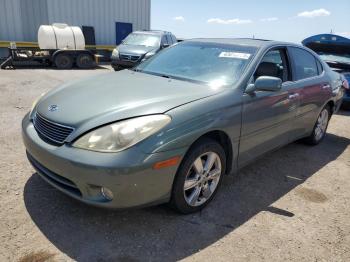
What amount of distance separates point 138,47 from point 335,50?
7155 millimetres

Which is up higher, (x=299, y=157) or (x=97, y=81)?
(x=97, y=81)

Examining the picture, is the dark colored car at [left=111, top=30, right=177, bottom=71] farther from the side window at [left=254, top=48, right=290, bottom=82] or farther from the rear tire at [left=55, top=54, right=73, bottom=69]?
the side window at [left=254, top=48, right=290, bottom=82]

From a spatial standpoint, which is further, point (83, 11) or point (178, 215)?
point (83, 11)

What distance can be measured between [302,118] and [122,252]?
120 inches

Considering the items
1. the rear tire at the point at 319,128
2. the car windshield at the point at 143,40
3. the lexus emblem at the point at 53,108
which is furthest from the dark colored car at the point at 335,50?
the lexus emblem at the point at 53,108

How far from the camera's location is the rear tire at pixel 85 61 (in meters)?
14.4

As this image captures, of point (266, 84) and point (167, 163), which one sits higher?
point (266, 84)

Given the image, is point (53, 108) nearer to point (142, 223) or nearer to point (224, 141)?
point (142, 223)

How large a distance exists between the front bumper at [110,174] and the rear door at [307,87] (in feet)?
7.56

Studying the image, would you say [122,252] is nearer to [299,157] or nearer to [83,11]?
[299,157]

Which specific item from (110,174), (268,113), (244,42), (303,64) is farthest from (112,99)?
(303,64)

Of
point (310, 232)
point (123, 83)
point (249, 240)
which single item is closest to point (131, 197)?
point (249, 240)

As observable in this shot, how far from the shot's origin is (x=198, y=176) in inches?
115

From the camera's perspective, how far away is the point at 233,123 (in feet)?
10.0
